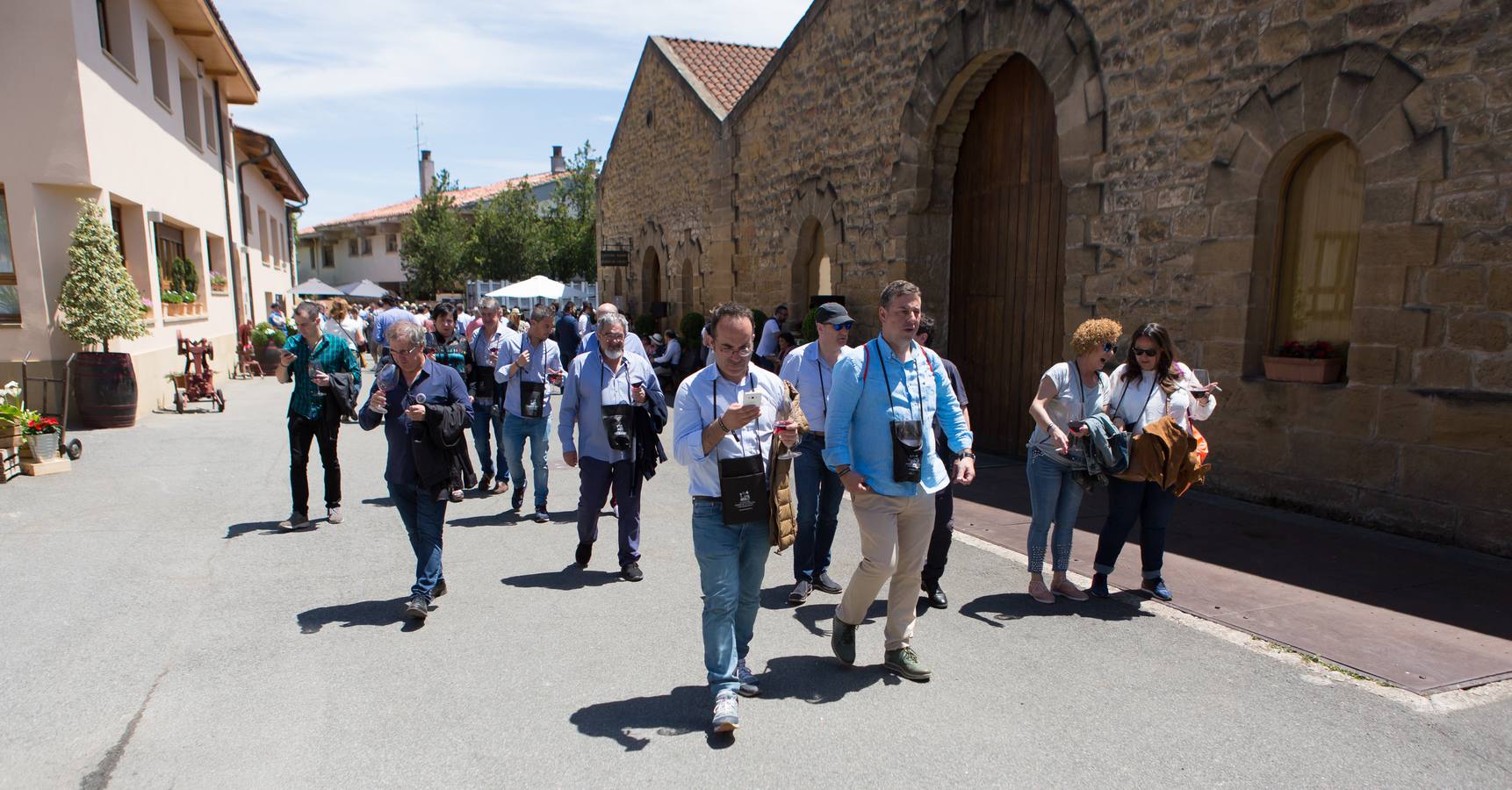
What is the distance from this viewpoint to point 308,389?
661cm

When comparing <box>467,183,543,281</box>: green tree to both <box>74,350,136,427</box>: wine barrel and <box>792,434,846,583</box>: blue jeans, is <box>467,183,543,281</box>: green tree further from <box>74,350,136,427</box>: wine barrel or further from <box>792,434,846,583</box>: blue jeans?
<box>792,434,846,583</box>: blue jeans

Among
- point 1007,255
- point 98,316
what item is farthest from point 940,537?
point 98,316

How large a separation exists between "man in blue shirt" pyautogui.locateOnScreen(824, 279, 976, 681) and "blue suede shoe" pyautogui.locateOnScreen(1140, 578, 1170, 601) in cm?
195

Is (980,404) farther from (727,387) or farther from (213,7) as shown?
(213,7)

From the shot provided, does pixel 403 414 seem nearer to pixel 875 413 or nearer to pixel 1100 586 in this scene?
pixel 875 413

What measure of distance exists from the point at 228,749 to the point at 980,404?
28.6ft

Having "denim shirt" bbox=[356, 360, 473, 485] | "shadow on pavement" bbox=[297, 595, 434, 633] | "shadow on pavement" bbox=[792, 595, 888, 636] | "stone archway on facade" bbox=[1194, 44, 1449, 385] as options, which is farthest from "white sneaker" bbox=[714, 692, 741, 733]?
"stone archway on facade" bbox=[1194, 44, 1449, 385]

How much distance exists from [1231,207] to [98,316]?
12.4m

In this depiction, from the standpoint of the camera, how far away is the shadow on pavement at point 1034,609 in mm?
4959

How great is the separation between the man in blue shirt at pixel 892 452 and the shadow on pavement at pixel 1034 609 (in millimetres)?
1054

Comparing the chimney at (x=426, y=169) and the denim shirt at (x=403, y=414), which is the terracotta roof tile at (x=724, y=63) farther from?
the chimney at (x=426, y=169)

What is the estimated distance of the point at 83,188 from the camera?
10695 millimetres

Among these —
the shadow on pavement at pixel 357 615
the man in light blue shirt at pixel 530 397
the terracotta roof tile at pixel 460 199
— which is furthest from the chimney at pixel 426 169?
the shadow on pavement at pixel 357 615

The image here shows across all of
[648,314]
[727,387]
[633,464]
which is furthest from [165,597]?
[648,314]
